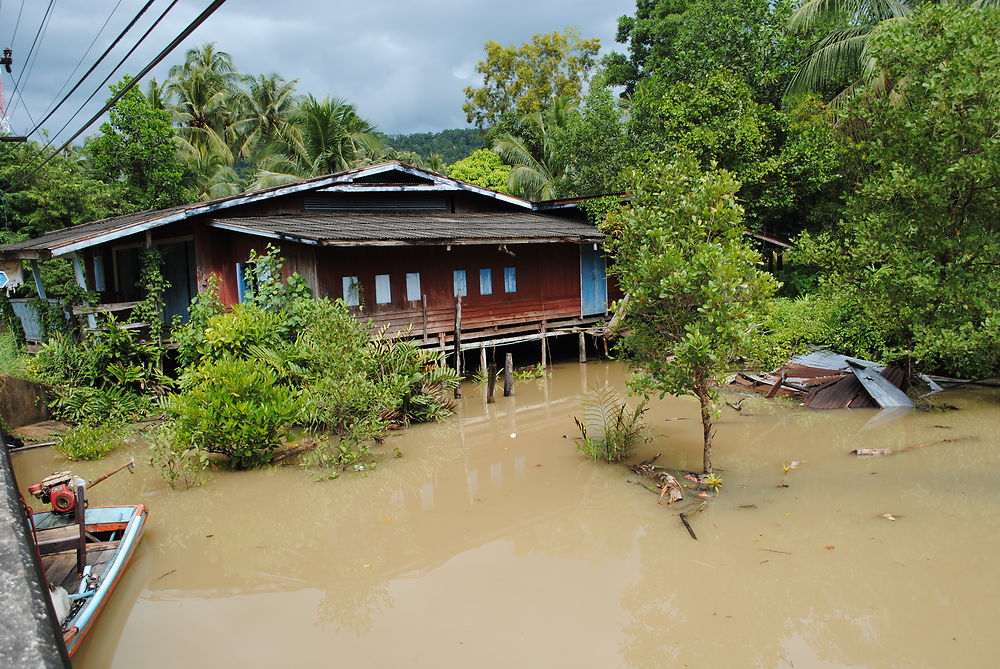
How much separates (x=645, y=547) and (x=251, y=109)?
32.4 meters

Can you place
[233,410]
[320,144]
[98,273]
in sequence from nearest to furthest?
[233,410]
[98,273]
[320,144]

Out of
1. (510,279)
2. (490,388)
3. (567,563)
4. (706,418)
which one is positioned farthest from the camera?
(510,279)

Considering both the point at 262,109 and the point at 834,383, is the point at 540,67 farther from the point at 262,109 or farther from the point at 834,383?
the point at 834,383

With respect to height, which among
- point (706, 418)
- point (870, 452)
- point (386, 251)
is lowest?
point (870, 452)

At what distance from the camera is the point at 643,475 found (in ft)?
32.1

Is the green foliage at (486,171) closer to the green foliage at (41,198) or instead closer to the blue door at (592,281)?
the blue door at (592,281)

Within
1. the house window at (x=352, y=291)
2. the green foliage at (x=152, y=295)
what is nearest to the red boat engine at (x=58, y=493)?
the green foliage at (x=152, y=295)

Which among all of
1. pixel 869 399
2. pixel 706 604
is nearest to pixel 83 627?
pixel 706 604

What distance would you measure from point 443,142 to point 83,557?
65389 millimetres

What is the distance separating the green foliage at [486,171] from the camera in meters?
29.9

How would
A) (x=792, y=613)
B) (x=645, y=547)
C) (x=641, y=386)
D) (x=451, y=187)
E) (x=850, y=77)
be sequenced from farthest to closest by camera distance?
(x=850, y=77) → (x=451, y=187) → (x=641, y=386) → (x=645, y=547) → (x=792, y=613)

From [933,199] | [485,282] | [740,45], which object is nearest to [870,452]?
[933,199]

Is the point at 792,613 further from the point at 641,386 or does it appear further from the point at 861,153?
the point at 861,153

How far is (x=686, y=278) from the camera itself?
8570 millimetres
